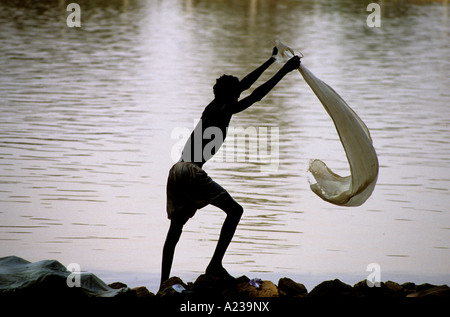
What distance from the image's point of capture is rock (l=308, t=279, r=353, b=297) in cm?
749

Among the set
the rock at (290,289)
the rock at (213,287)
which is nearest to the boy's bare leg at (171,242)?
the rock at (213,287)

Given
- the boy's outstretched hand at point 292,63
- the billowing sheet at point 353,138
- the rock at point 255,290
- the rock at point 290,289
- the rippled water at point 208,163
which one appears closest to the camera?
the boy's outstretched hand at point 292,63

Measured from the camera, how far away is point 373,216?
11023 millimetres

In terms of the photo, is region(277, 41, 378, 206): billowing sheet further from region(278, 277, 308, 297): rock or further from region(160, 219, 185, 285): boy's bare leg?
region(160, 219, 185, 285): boy's bare leg

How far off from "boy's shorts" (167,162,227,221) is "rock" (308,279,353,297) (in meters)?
0.96

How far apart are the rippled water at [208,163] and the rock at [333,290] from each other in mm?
1251

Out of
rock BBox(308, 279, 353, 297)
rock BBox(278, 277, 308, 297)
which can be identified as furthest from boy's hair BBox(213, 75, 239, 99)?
rock BBox(308, 279, 353, 297)

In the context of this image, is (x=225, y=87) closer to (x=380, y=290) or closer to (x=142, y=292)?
(x=142, y=292)

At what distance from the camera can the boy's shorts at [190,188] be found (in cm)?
750

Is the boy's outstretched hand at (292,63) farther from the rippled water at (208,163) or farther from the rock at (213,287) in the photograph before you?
Result: the rippled water at (208,163)

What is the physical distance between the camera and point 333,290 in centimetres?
752

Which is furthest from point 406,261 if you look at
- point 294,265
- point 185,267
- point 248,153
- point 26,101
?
point 26,101

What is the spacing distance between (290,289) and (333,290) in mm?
322
